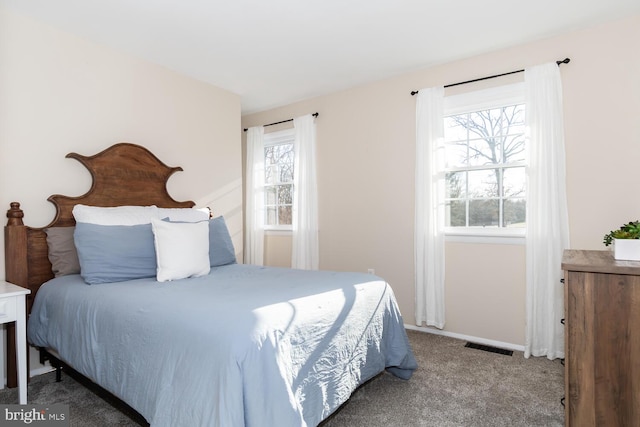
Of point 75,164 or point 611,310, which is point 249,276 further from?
point 611,310

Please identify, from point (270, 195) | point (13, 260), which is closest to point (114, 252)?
point (13, 260)

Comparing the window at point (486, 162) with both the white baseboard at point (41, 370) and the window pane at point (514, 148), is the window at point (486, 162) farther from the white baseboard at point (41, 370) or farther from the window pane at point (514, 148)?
the white baseboard at point (41, 370)

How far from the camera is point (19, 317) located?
2.01 meters

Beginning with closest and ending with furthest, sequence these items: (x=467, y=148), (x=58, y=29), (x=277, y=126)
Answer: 1. (x=58, y=29)
2. (x=467, y=148)
3. (x=277, y=126)

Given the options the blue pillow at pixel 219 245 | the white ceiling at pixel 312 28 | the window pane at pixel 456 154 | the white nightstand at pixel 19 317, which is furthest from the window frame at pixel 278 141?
the white nightstand at pixel 19 317

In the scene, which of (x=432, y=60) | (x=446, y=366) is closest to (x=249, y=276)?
(x=446, y=366)

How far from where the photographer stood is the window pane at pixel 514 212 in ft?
Result: 9.90

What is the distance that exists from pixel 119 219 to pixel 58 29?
4.84 ft

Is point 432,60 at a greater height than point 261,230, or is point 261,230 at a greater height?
point 432,60

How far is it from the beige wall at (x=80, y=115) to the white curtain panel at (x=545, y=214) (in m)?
2.91

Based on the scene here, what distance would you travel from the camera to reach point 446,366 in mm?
2619

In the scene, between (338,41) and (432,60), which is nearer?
(338,41)

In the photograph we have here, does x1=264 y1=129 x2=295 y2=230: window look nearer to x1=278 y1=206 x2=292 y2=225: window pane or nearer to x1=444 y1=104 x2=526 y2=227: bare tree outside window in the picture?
x1=278 y1=206 x2=292 y2=225: window pane

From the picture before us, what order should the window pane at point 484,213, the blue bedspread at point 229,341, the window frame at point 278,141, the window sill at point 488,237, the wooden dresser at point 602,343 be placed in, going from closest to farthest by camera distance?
the blue bedspread at point 229,341 → the wooden dresser at point 602,343 → the window sill at point 488,237 → the window pane at point 484,213 → the window frame at point 278,141
